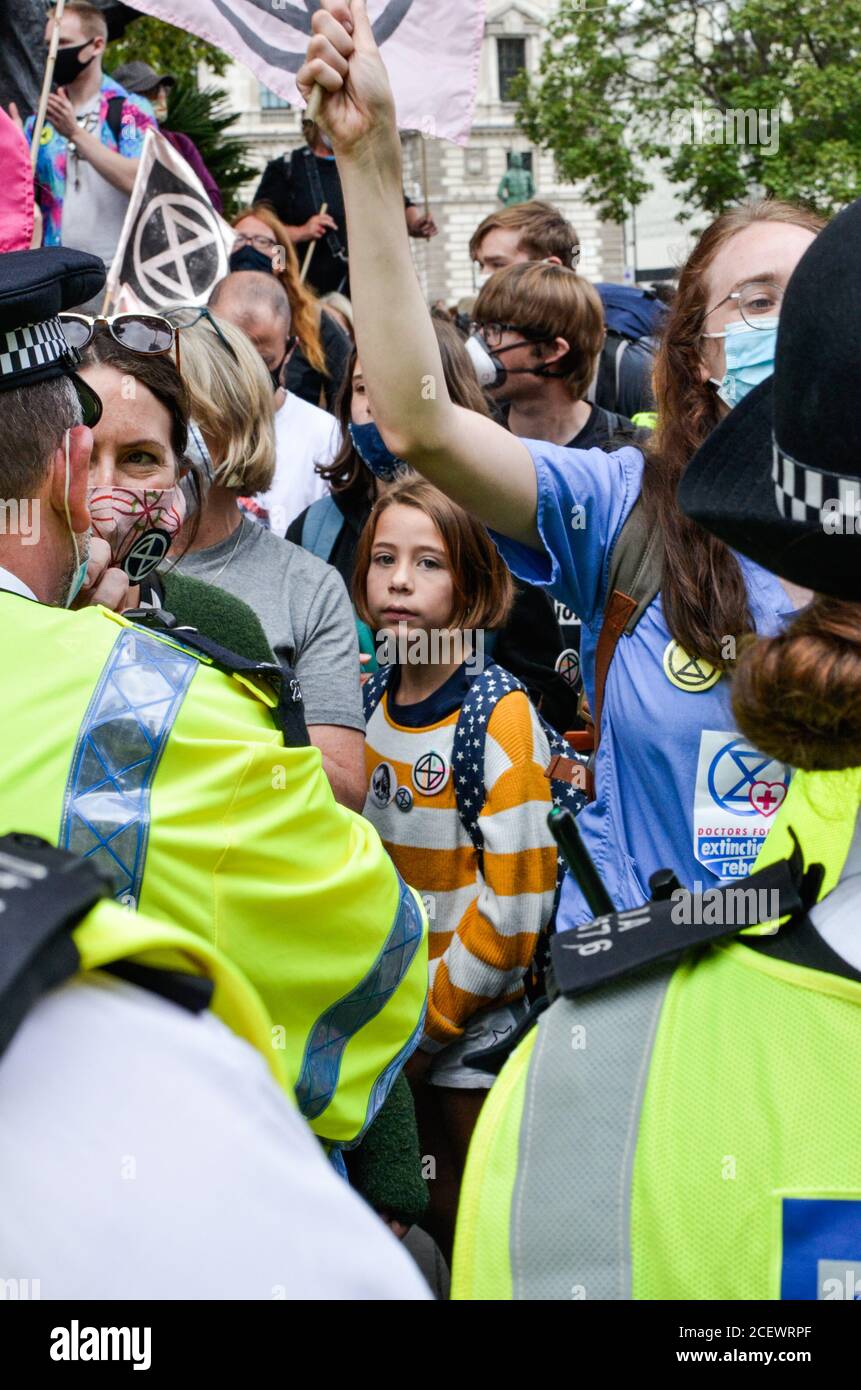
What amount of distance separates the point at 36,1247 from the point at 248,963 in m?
1.03

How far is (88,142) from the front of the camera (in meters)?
6.41

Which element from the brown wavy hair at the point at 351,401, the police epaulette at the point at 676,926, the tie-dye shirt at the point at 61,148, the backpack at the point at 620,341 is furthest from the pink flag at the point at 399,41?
the police epaulette at the point at 676,926

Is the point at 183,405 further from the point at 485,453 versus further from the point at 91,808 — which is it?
the point at 91,808

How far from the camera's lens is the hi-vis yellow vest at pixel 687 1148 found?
1.07 metres

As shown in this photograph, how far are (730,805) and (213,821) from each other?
101 cm

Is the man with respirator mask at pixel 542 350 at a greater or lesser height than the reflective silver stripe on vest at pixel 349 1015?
greater

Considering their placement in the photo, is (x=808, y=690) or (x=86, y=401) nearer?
(x=808, y=690)

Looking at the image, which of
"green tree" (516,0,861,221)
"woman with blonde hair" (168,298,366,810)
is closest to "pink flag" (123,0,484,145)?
"woman with blonde hair" (168,298,366,810)

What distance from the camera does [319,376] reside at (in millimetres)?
7031

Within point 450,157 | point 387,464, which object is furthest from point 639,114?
point 387,464

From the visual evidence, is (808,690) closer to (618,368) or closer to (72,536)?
(72,536)

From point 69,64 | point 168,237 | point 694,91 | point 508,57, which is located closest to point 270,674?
point 168,237

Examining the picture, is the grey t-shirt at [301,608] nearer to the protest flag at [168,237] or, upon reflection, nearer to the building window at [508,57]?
the protest flag at [168,237]

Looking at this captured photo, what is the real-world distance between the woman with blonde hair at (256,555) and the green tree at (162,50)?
15.0 meters
